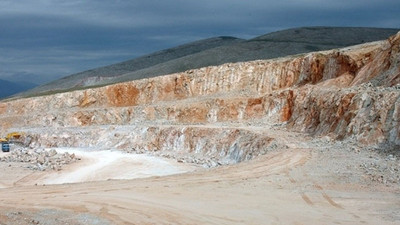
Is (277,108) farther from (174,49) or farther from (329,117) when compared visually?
(174,49)

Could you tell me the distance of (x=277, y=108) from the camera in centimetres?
4328

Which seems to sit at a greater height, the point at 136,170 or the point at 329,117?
the point at 329,117

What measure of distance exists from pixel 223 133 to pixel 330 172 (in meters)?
17.8

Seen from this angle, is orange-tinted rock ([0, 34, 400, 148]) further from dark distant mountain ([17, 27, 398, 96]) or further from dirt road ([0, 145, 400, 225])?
dark distant mountain ([17, 27, 398, 96])

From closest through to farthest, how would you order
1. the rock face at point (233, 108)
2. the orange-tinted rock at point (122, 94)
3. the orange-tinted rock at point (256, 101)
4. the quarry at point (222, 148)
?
the quarry at point (222, 148) < the orange-tinted rock at point (256, 101) < the rock face at point (233, 108) < the orange-tinted rock at point (122, 94)

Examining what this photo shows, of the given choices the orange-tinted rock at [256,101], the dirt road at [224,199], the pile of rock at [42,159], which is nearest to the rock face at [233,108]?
the orange-tinted rock at [256,101]

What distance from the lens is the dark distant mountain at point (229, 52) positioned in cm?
10219

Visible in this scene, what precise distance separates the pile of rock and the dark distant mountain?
55.5 metres

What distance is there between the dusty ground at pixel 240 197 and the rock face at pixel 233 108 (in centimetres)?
491

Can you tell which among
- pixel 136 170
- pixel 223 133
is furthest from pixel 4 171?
pixel 223 133

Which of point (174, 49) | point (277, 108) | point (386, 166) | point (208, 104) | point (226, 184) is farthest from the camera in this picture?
point (174, 49)

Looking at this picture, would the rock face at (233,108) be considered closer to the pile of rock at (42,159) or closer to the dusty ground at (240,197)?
the dusty ground at (240,197)

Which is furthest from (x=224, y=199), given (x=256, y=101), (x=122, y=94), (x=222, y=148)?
(x=122, y=94)

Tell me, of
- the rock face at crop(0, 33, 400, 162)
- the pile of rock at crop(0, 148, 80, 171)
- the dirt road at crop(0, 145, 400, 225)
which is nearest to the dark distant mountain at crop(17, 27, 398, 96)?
the rock face at crop(0, 33, 400, 162)
